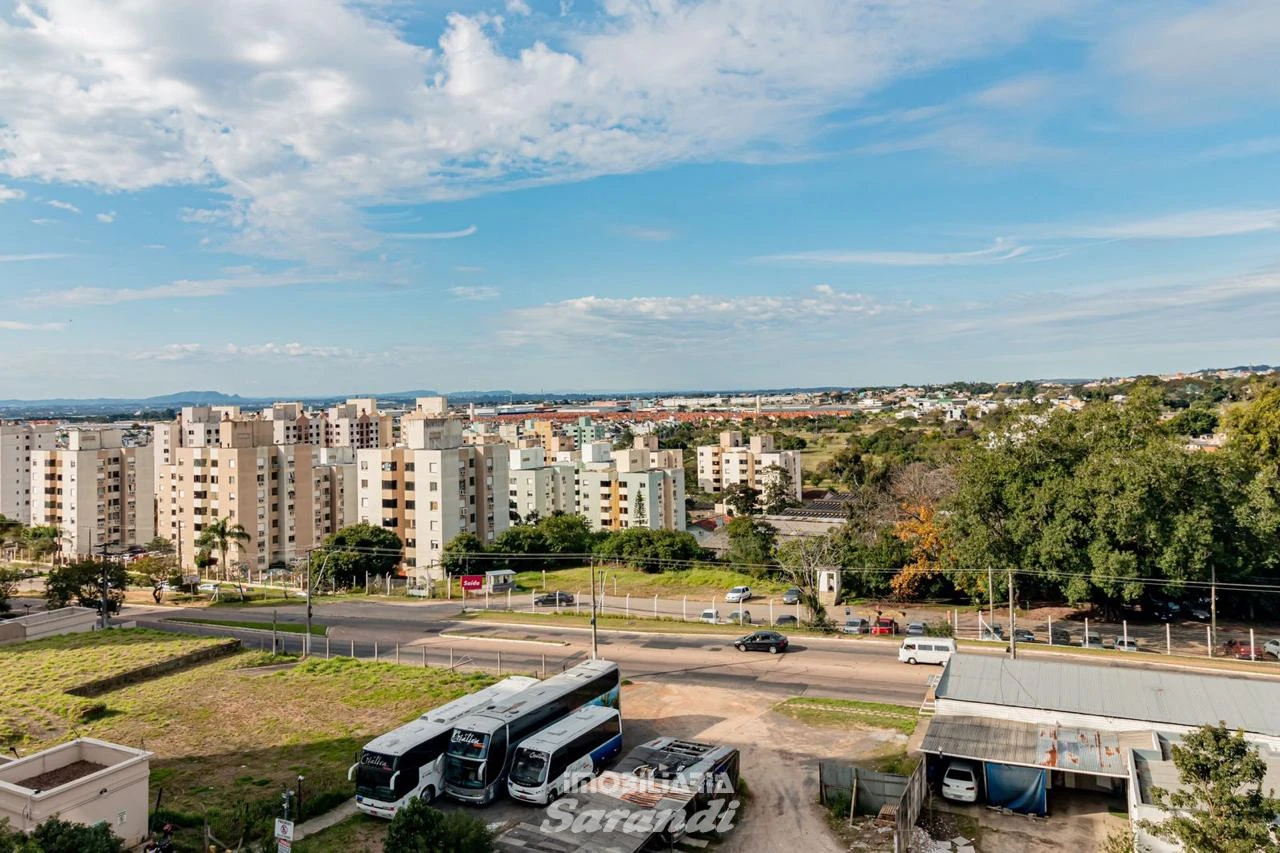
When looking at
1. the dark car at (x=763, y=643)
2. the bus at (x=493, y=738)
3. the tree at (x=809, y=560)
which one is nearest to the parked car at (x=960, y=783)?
the bus at (x=493, y=738)

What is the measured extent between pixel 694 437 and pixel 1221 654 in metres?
156

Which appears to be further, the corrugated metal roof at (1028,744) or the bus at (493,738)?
the bus at (493,738)

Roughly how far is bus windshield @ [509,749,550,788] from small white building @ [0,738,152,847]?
7.49 metres

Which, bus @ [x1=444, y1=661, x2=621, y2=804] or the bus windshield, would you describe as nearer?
the bus windshield

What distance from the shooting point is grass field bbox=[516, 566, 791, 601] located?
48719 mm

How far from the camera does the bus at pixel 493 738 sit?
17.9 m

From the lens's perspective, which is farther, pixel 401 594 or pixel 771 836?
pixel 401 594

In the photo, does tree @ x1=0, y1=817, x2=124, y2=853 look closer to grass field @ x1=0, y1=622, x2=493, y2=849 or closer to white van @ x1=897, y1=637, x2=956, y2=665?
grass field @ x1=0, y1=622, x2=493, y2=849

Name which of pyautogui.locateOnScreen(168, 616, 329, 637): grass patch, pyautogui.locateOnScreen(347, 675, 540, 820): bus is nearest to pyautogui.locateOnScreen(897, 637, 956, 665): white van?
pyautogui.locateOnScreen(347, 675, 540, 820): bus

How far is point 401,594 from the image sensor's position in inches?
2061

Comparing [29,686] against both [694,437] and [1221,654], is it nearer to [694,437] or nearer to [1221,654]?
[1221,654]

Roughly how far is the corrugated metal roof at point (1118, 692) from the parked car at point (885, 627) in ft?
44.6

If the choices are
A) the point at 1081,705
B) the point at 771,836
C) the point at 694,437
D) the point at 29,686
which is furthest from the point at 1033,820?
the point at 694,437

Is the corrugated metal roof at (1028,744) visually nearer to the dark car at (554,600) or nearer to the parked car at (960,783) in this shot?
the parked car at (960,783)
